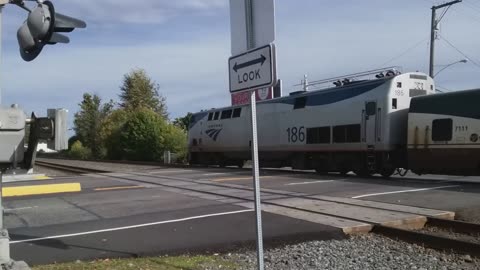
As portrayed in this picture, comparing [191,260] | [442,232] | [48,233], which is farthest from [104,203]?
[442,232]

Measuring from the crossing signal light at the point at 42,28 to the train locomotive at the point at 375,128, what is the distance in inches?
600

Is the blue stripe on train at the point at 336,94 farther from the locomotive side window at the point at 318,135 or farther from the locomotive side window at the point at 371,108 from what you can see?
the locomotive side window at the point at 318,135

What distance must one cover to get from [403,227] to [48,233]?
6.55 m

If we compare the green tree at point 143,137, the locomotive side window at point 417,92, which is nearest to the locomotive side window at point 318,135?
the locomotive side window at point 417,92

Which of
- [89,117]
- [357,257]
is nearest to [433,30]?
[357,257]

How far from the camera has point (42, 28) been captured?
212 inches

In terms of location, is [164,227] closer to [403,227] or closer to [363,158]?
[403,227]

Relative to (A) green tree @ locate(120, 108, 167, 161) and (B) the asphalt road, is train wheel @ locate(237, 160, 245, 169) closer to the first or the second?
(B) the asphalt road

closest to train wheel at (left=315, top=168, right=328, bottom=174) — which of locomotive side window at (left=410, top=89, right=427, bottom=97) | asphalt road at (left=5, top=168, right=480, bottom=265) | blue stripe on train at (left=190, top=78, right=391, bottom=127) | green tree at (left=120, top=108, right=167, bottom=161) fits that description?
blue stripe on train at (left=190, top=78, right=391, bottom=127)

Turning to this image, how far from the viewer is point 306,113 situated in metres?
25.5

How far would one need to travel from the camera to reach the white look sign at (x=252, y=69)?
525cm

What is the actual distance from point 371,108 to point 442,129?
3.36 m

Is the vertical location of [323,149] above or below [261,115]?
below

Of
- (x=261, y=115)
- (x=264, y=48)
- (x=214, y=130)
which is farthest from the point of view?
(x=214, y=130)
